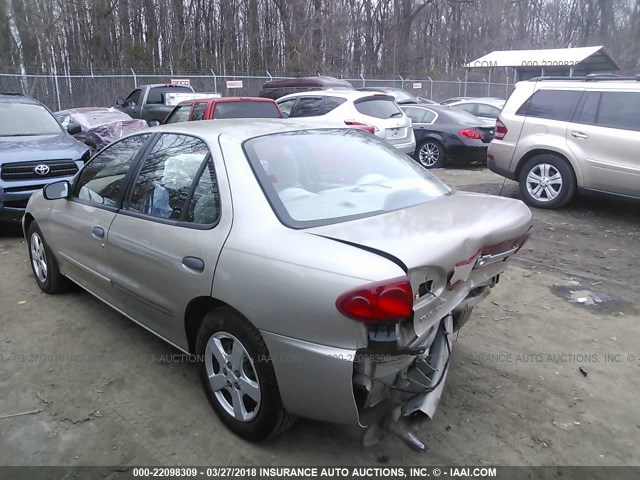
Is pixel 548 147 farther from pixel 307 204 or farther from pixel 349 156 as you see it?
pixel 307 204

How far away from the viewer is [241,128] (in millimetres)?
3260

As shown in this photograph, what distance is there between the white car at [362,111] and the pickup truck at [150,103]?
205 inches

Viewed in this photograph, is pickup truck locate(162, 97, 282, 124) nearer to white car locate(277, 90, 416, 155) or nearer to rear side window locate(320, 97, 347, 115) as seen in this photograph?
white car locate(277, 90, 416, 155)

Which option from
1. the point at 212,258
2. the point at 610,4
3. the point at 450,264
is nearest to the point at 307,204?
the point at 212,258

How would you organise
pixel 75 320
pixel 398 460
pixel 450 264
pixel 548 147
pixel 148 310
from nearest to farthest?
pixel 450 264 < pixel 398 460 < pixel 148 310 < pixel 75 320 < pixel 548 147

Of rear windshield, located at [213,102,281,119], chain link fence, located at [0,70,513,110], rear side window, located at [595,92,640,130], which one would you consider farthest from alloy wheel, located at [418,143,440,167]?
chain link fence, located at [0,70,513,110]

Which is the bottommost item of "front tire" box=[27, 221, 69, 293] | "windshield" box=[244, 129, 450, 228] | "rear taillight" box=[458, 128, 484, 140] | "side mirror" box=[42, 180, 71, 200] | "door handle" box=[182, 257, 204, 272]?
"front tire" box=[27, 221, 69, 293]

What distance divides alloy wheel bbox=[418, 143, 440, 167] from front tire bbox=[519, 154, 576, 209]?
3945 millimetres

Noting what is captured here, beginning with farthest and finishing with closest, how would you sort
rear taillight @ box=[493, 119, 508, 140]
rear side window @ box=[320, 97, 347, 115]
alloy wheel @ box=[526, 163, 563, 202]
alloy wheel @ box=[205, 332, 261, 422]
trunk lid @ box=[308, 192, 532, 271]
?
rear side window @ box=[320, 97, 347, 115], rear taillight @ box=[493, 119, 508, 140], alloy wheel @ box=[526, 163, 563, 202], alloy wheel @ box=[205, 332, 261, 422], trunk lid @ box=[308, 192, 532, 271]

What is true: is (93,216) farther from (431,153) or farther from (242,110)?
(431,153)

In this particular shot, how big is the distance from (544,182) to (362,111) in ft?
12.1

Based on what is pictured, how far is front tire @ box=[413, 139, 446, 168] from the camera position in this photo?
1166cm

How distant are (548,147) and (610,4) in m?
40.7

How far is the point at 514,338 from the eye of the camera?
3.89 meters
